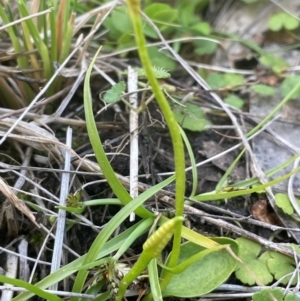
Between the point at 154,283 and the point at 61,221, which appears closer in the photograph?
the point at 154,283

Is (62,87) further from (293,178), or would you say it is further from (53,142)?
(293,178)

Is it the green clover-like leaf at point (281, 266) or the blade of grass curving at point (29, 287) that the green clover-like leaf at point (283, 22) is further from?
the blade of grass curving at point (29, 287)

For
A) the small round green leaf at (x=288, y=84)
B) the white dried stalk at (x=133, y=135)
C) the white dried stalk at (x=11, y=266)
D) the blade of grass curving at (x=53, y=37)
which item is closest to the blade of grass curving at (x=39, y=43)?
the blade of grass curving at (x=53, y=37)

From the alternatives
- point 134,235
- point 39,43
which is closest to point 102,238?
point 134,235

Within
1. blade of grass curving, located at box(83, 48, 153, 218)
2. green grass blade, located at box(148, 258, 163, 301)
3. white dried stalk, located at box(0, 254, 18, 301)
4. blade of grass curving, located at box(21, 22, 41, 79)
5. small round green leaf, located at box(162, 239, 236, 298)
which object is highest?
blade of grass curving, located at box(21, 22, 41, 79)

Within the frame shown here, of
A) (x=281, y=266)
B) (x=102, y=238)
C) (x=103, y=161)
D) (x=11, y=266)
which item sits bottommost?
(x=281, y=266)

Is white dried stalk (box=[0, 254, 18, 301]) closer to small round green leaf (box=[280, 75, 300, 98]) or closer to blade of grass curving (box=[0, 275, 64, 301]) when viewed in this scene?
blade of grass curving (box=[0, 275, 64, 301])

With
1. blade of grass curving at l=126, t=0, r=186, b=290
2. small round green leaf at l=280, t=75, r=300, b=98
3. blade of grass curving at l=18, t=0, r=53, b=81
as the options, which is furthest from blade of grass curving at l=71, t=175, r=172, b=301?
small round green leaf at l=280, t=75, r=300, b=98

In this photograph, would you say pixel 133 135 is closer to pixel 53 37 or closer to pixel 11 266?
pixel 53 37
